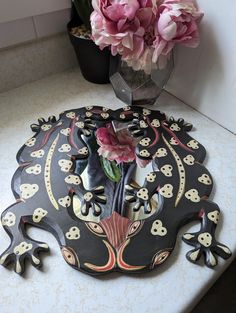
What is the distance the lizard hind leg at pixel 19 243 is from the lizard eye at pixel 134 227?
0.11 m

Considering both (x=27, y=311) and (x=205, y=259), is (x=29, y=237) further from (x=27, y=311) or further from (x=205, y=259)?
(x=205, y=259)

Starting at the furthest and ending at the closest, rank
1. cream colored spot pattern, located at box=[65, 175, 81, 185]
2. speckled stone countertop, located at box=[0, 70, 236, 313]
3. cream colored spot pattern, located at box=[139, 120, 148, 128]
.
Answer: cream colored spot pattern, located at box=[139, 120, 148, 128] < cream colored spot pattern, located at box=[65, 175, 81, 185] < speckled stone countertop, located at box=[0, 70, 236, 313]

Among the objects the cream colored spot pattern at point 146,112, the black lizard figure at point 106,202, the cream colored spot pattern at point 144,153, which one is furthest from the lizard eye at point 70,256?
the cream colored spot pattern at point 146,112

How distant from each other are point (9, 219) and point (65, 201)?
8 centimetres

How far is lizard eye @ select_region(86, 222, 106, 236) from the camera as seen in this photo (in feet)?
1.28

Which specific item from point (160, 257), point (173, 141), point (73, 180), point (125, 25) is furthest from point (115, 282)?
point (125, 25)

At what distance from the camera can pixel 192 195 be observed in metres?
0.44

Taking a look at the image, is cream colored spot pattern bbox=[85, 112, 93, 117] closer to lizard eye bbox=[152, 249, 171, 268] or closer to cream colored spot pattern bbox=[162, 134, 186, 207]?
cream colored spot pattern bbox=[162, 134, 186, 207]

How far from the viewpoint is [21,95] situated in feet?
2.10

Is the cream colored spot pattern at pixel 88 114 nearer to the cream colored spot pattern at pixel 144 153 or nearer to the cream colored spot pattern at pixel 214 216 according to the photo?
the cream colored spot pattern at pixel 144 153

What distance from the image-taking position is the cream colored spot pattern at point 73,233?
38cm

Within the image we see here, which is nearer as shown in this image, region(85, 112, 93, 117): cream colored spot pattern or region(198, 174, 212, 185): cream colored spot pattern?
region(198, 174, 212, 185): cream colored spot pattern

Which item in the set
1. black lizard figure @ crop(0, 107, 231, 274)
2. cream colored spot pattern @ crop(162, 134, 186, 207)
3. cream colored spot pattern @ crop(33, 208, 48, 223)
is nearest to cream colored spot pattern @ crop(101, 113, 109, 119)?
black lizard figure @ crop(0, 107, 231, 274)

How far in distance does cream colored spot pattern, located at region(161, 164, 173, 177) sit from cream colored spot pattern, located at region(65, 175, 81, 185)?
0.14m
